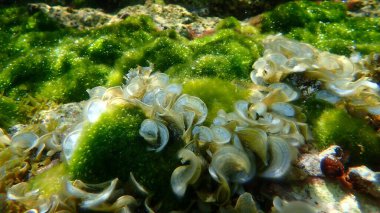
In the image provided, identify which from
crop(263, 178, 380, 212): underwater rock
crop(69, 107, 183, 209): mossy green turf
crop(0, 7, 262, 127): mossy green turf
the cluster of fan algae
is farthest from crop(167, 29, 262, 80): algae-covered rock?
crop(263, 178, 380, 212): underwater rock

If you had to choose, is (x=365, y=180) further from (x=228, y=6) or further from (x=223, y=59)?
(x=228, y=6)

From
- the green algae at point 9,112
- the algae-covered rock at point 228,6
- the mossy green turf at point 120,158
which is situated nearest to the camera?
the mossy green turf at point 120,158

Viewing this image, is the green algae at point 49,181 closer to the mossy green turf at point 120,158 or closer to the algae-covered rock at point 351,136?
the mossy green turf at point 120,158

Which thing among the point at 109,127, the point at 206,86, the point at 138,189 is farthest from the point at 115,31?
the point at 138,189

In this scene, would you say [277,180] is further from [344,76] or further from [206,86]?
[344,76]

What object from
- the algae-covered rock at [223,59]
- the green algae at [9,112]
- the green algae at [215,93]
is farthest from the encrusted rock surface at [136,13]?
the green algae at [215,93]

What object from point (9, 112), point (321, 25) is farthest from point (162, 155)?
point (321, 25)

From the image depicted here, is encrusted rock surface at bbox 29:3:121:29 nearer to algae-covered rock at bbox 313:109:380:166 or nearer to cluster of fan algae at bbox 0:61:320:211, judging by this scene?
cluster of fan algae at bbox 0:61:320:211

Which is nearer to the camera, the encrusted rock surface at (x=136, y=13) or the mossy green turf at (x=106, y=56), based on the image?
the mossy green turf at (x=106, y=56)
